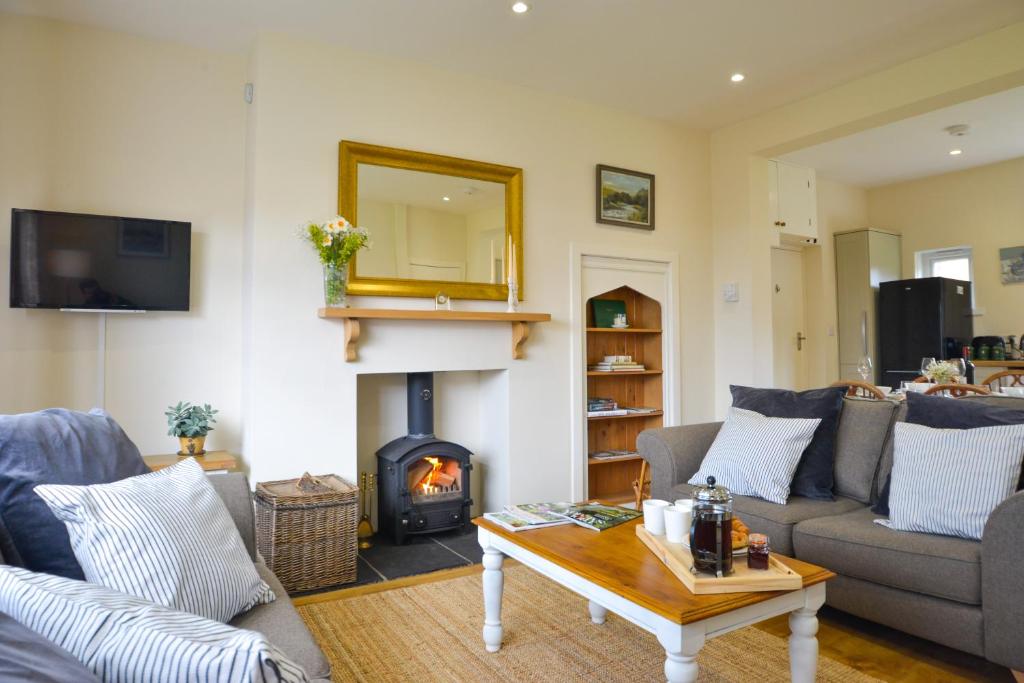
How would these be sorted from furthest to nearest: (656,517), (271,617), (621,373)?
(621,373), (656,517), (271,617)

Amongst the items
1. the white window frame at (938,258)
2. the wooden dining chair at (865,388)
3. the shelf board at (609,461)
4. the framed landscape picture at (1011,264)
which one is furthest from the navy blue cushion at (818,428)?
the white window frame at (938,258)

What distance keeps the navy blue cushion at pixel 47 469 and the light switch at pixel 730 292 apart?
14.1 ft

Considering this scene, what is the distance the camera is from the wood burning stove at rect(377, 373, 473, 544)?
144 inches

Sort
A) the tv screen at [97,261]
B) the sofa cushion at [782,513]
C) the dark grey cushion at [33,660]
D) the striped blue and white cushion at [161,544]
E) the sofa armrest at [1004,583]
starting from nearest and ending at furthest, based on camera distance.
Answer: the dark grey cushion at [33,660], the striped blue and white cushion at [161,544], the sofa armrest at [1004,583], the sofa cushion at [782,513], the tv screen at [97,261]

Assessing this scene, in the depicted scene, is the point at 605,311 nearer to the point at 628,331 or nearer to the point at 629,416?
the point at 628,331

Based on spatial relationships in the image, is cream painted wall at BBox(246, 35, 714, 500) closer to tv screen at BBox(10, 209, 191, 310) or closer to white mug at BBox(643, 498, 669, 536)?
tv screen at BBox(10, 209, 191, 310)

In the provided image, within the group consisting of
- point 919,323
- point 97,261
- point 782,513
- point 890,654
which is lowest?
point 890,654

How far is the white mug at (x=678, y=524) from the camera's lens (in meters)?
1.95

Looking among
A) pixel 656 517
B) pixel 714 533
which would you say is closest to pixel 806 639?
pixel 714 533

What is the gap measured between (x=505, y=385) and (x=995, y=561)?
2679mm

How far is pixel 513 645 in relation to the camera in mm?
2357

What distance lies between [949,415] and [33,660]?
285 centimetres

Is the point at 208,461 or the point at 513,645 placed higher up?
the point at 208,461

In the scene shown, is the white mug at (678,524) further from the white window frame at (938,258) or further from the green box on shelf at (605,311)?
the white window frame at (938,258)
